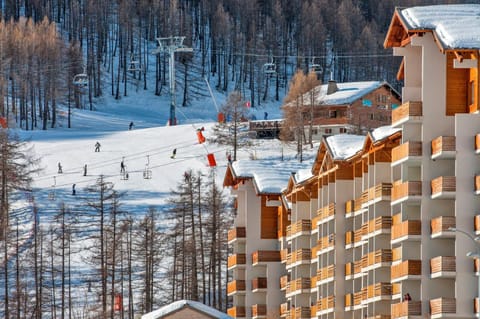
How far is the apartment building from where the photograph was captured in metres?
82.3

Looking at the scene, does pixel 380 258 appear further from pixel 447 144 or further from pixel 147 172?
pixel 147 172

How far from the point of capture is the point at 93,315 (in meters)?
132

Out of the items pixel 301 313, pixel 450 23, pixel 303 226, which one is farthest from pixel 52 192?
pixel 450 23

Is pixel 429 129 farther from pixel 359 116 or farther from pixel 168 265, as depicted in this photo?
pixel 359 116

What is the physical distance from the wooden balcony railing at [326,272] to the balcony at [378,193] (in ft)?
25.7

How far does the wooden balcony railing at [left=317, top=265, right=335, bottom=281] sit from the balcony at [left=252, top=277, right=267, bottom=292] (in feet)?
40.9

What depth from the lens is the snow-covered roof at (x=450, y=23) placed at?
82875 millimetres

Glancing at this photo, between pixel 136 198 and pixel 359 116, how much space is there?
39.3 m

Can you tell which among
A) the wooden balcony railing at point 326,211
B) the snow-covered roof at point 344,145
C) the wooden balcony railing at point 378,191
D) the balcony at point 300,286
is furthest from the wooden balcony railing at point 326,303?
the wooden balcony railing at point 378,191

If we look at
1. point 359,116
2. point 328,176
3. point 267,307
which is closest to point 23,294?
point 267,307

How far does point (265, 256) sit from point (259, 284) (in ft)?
5.51

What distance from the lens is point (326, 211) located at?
340 feet

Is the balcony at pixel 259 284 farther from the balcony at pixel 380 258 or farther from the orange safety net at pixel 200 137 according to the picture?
the orange safety net at pixel 200 137

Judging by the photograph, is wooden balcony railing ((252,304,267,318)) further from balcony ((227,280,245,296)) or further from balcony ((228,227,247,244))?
balcony ((228,227,247,244))
